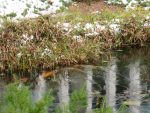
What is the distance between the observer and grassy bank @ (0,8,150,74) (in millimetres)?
11617

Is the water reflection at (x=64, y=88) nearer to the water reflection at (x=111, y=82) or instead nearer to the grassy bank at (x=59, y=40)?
the grassy bank at (x=59, y=40)

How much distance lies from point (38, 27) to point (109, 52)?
76.9 inches

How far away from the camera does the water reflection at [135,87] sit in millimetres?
8953

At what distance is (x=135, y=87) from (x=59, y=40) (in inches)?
103

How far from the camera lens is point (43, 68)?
11.6 m

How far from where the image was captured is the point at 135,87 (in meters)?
10.3

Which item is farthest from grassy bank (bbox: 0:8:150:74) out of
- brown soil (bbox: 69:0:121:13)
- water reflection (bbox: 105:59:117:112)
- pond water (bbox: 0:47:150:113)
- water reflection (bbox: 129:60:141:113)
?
brown soil (bbox: 69:0:121:13)

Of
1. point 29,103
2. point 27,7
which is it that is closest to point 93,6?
point 27,7

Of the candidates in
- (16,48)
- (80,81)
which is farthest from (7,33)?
(80,81)

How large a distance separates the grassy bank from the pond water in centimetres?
Result: 36

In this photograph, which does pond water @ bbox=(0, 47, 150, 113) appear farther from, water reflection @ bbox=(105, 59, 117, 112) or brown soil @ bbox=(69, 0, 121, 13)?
brown soil @ bbox=(69, 0, 121, 13)

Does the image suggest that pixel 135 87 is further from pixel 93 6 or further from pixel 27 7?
pixel 93 6

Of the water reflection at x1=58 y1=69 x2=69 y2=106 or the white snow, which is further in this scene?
the white snow

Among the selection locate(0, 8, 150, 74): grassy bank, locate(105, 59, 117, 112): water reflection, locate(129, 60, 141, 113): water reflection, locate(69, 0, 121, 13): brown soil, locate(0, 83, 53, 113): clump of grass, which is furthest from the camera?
locate(69, 0, 121, 13): brown soil
